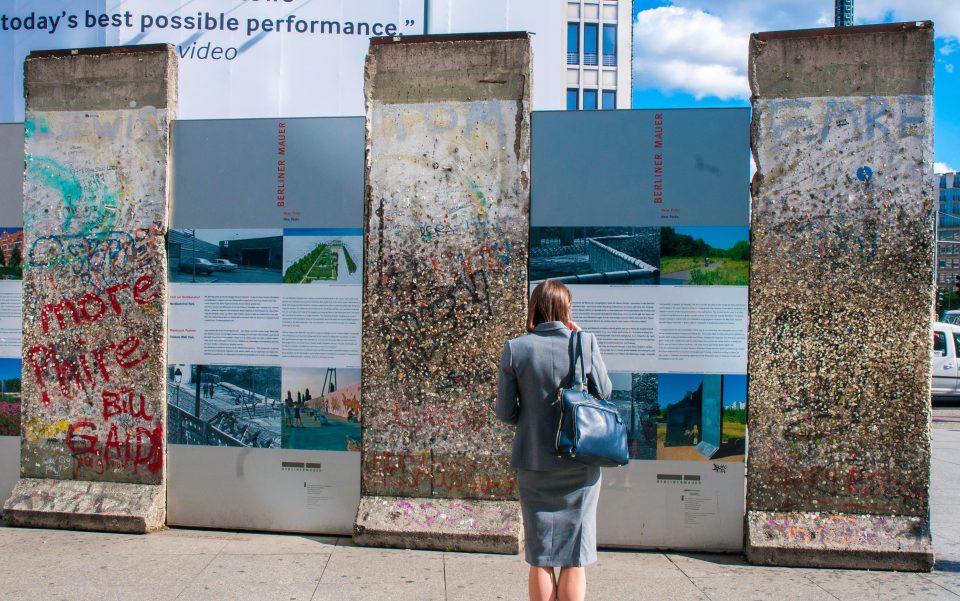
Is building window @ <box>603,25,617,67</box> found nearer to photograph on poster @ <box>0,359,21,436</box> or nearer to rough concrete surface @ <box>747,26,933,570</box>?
rough concrete surface @ <box>747,26,933,570</box>

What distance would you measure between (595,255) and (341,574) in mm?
2526

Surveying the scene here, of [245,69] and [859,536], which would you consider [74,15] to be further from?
[859,536]

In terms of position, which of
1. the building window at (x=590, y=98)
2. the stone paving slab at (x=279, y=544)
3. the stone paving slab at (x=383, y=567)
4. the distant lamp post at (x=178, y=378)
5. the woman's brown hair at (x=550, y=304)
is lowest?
the stone paving slab at (x=279, y=544)

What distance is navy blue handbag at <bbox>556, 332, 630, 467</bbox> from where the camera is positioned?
10.8 ft

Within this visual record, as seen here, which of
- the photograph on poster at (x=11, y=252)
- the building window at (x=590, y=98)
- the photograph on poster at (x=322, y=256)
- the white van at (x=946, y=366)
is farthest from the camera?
the building window at (x=590, y=98)

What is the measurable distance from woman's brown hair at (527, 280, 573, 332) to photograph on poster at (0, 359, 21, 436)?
4.26m

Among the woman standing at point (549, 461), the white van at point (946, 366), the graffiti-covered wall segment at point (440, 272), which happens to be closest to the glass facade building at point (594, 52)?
the white van at point (946, 366)

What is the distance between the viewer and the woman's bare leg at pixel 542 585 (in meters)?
3.43

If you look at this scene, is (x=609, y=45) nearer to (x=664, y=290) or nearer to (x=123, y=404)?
(x=664, y=290)

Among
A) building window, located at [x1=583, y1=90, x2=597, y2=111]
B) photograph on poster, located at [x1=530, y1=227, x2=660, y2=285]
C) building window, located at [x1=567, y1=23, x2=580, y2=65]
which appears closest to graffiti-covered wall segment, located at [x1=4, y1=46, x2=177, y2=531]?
photograph on poster, located at [x1=530, y1=227, x2=660, y2=285]

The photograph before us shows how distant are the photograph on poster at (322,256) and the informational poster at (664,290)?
1.21 meters

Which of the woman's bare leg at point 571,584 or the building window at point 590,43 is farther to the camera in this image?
the building window at point 590,43

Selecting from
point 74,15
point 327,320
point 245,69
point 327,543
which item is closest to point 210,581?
point 327,543

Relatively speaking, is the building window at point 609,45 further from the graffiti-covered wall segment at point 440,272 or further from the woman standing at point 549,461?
the woman standing at point 549,461
